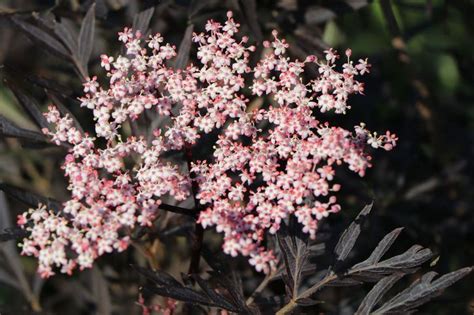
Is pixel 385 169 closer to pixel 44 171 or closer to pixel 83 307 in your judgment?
pixel 83 307

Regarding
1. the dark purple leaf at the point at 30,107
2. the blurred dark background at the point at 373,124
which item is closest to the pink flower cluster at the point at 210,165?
the dark purple leaf at the point at 30,107

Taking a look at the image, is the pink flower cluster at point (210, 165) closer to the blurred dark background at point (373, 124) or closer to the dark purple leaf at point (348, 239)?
the dark purple leaf at point (348, 239)

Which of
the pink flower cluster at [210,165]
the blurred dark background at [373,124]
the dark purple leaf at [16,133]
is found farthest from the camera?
Result: the blurred dark background at [373,124]

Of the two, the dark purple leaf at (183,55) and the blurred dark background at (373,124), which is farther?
the blurred dark background at (373,124)

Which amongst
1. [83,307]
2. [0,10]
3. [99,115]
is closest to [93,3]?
[0,10]

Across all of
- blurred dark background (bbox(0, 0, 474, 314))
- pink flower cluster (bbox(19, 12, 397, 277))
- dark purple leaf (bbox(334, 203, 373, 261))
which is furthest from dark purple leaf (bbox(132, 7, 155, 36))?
dark purple leaf (bbox(334, 203, 373, 261))

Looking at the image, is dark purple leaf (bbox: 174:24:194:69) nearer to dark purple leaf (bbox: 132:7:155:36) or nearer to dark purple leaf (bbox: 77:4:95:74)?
dark purple leaf (bbox: 132:7:155:36)
